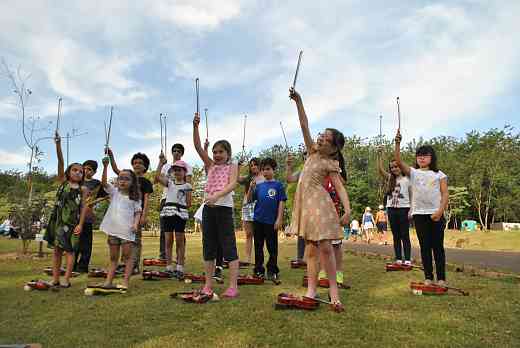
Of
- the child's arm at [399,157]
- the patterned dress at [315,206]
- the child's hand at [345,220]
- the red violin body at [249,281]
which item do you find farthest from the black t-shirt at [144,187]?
the child's arm at [399,157]

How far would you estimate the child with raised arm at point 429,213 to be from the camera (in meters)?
5.86

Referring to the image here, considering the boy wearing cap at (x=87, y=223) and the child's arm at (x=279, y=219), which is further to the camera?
the boy wearing cap at (x=87, y=223)

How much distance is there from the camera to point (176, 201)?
684cm

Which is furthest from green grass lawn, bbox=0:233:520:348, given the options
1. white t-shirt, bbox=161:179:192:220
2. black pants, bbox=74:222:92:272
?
black pants, bbox=74:222:92:272

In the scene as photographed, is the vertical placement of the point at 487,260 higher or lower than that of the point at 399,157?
lower

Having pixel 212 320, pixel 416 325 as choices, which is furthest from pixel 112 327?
pixel 416 325

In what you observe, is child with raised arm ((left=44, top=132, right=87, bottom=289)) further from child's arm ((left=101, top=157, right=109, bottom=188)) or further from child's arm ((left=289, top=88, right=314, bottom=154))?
child's arm ((left=289, top=88, right=314, bottom=154))

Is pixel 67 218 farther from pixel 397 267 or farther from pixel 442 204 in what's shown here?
pixel 397 267

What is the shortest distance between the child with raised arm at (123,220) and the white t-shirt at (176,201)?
67 centimetres

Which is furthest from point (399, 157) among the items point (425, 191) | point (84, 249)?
point (84, 249)

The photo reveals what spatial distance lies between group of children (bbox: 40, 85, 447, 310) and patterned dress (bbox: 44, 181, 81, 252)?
1 cm

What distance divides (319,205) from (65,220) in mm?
3786

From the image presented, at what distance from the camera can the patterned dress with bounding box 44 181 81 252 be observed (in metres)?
6.00

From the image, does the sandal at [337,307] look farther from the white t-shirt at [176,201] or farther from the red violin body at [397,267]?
the red violin body at [397,267]
